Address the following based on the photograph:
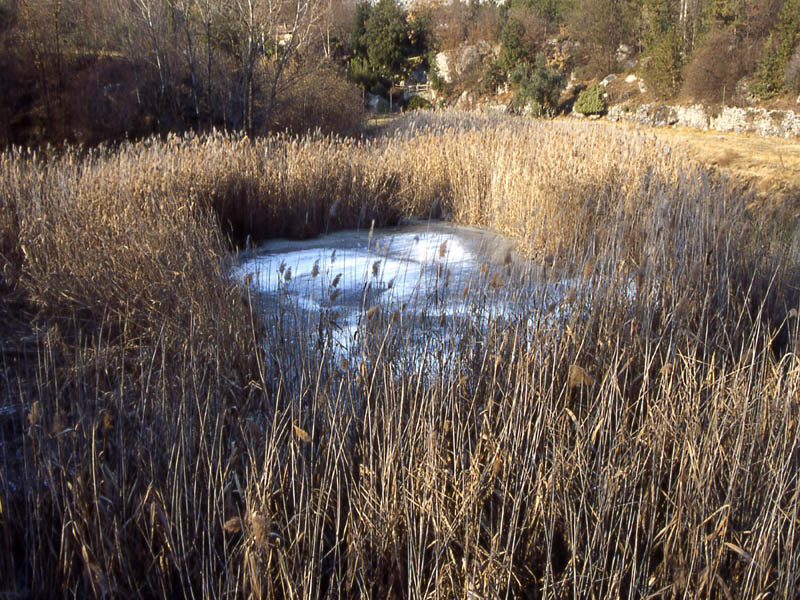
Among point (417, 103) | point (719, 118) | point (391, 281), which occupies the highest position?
point (417, 103)

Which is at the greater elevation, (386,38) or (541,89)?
(386,38)

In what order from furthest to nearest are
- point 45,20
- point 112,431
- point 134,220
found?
1. point 45,20
2. point 134,220
3. point 112,431

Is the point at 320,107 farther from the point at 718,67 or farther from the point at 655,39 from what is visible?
the point at 655,39

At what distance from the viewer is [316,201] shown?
5867 mm

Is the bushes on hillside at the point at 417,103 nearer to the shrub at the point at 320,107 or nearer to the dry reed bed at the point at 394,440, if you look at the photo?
the shrub at the point at 320,107

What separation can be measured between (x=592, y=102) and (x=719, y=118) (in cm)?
403

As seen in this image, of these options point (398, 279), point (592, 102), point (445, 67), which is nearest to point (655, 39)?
point (592, 102)

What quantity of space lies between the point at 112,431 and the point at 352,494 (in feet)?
2.76

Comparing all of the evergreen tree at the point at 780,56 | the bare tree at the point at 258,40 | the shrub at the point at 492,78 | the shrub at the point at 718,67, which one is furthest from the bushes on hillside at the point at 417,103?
the bare tree at the point at 258,40

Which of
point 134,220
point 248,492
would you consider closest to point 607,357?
point 248,492

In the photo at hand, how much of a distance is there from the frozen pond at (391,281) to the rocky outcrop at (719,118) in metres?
11.7

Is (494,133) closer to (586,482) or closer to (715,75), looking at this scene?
(586,482)

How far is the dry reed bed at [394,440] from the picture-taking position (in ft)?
5.22

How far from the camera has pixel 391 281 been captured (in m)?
2.46
